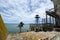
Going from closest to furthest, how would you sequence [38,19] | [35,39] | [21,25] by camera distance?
[35,39] < [38,19] < [21,25]

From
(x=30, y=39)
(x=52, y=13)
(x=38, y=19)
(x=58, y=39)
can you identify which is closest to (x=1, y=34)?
(x=30, y=39)

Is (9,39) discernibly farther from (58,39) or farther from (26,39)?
(58,39)

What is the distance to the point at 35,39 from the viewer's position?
2.92 m

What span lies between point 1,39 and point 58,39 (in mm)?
1124

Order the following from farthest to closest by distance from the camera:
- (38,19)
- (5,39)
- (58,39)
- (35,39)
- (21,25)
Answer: (21,25)
(38,19)
(5,39)
(35,39)
(58,39)

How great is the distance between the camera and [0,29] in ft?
9.99

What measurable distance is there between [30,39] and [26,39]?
0.07 metres

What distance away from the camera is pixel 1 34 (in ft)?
10.1

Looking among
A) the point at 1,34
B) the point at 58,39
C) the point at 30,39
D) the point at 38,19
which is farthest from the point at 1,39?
the point at 38,19

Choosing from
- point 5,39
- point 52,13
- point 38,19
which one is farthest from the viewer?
point 38,19

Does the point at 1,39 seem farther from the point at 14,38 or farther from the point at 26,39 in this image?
A: the point at 26,39

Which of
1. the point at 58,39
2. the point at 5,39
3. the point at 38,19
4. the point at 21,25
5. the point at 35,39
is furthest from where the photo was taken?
the point at 21,25

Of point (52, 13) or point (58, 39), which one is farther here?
point (52, 13)

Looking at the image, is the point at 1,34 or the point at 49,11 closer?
the point at 1,34
